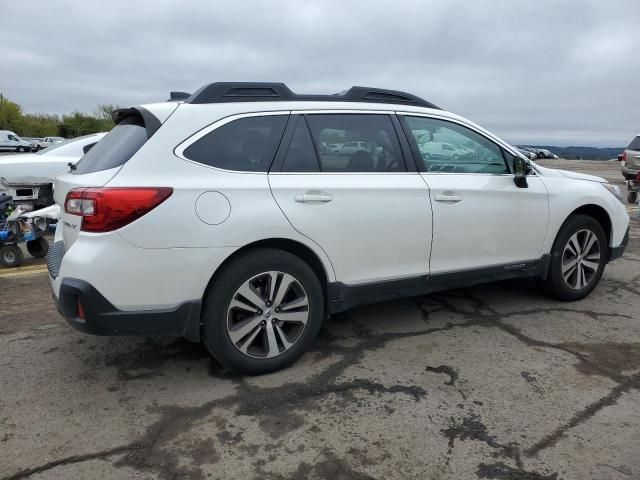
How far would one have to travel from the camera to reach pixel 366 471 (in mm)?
2422

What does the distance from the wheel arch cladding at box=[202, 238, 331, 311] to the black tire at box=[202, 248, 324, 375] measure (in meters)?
0.02

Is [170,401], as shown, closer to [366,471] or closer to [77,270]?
[77,270]

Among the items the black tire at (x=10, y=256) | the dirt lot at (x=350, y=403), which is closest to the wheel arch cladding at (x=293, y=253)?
the dirt lot at (x=350, y=403)

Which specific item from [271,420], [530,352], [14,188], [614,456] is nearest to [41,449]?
[271,420]

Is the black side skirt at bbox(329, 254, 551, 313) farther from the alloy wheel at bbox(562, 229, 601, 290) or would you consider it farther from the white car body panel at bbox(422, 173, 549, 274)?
the alloy wheel at bbox(562, 229, 601, 290)

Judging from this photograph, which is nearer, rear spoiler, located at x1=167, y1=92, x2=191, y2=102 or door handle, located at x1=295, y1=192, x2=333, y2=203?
door handle, located at x1=295, y1=192, x2=333, y2=203

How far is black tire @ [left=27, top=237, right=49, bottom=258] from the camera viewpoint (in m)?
6.67

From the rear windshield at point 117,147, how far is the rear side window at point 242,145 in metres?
0.32

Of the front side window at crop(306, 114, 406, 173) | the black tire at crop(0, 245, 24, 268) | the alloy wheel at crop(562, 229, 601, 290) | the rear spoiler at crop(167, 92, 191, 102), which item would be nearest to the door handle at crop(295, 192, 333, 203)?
the front side window at crop(306, 114, 406, 173)

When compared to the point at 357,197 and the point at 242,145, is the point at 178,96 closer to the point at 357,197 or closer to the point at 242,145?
the point at 242,145

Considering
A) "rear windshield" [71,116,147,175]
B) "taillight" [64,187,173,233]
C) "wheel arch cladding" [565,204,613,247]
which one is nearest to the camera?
"taillight" [64,187,173,233]

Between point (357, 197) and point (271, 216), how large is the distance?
A: 2.06 feet

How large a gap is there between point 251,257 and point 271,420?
0.92 meters

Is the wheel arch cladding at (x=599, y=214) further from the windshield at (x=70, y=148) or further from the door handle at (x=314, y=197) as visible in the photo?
the windshield at (x=70, y=148)
